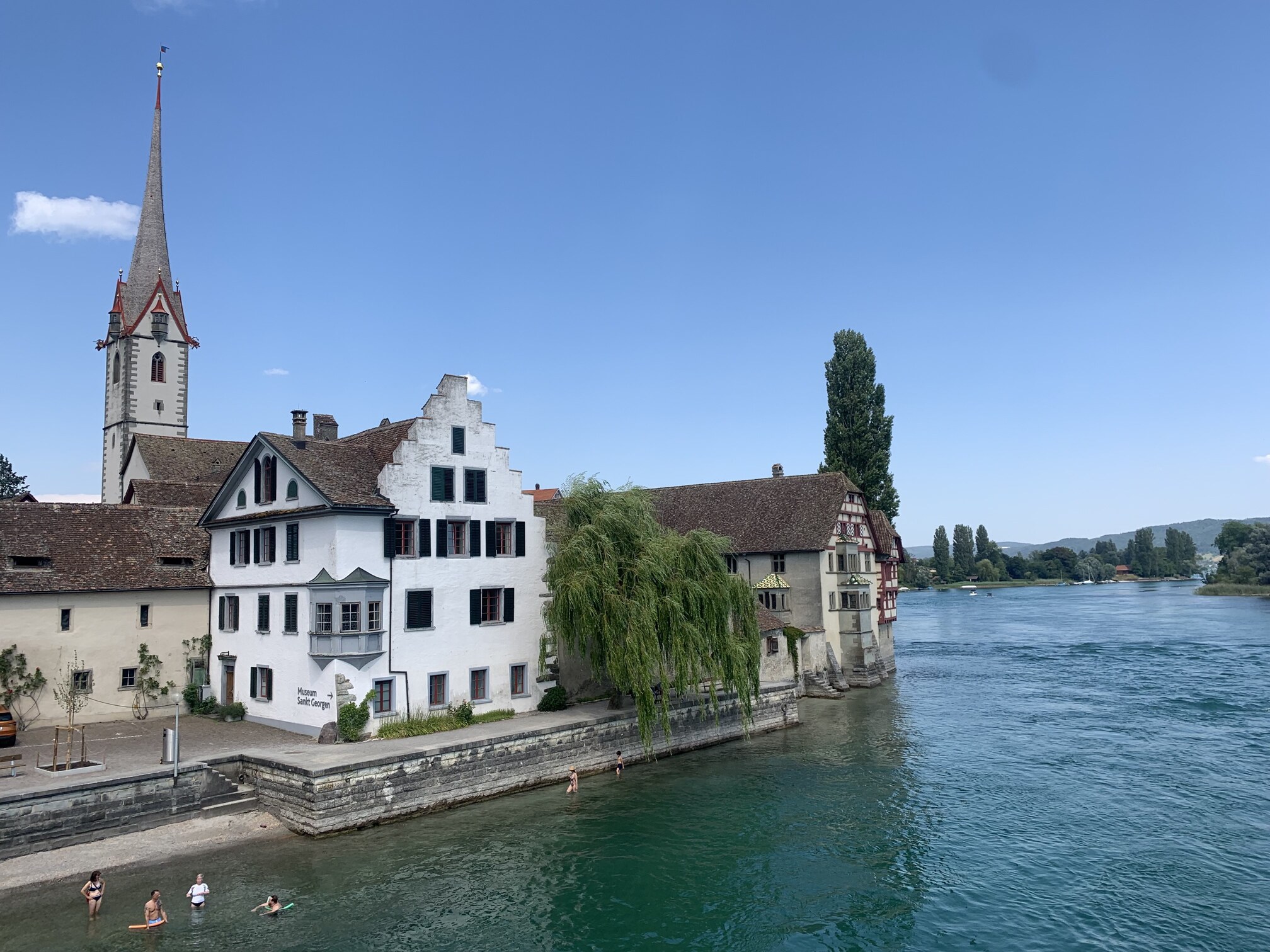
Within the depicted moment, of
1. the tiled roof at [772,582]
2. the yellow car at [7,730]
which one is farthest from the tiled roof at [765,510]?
the yellow car at [7,730]

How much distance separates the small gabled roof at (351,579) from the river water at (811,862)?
29.7 feet

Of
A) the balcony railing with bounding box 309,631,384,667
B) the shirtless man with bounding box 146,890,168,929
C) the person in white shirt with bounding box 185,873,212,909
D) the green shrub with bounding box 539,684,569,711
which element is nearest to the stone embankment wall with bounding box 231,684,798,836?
the green shrub with bounding box 539,684,569,711

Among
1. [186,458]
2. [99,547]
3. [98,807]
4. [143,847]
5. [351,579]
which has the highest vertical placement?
[186,458]

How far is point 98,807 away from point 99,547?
55.7ft

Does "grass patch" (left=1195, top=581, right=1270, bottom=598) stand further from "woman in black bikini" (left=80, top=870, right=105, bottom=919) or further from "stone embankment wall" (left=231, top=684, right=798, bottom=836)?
"woman in black bikini" (left=80, top=870, right=105, bottom=919)

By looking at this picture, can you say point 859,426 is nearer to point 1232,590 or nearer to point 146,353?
point 146,353

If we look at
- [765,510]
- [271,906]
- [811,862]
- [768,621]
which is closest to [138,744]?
[271,906]

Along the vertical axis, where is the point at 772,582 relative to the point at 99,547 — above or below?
below

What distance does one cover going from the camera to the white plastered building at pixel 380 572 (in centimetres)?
3266

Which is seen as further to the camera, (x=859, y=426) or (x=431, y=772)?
(x=859, y=426)

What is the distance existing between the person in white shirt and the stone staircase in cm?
569

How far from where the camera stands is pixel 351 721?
3162 centimetres

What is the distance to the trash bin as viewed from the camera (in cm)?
2727

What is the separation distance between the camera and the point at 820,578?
2239 inches
